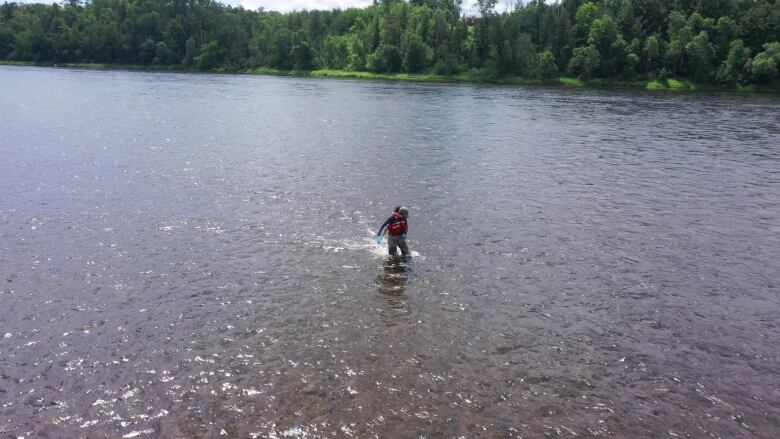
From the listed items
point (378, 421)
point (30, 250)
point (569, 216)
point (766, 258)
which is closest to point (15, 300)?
point (30, 250)

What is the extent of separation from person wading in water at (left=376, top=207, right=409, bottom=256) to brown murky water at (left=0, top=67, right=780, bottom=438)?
812 mm

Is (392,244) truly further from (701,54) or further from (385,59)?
(385,59)

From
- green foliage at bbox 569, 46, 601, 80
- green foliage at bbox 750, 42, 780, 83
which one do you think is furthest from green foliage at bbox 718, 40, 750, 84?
green foliage at bbox 569, 46, 601, 80

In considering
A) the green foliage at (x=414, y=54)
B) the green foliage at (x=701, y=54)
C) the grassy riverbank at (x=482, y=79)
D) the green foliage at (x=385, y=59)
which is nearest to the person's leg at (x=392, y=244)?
the grassy riverbank at (x=482, y=79)

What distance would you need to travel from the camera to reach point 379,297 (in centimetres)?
1944

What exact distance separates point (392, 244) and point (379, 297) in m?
3.72

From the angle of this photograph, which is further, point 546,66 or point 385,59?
point 385,59

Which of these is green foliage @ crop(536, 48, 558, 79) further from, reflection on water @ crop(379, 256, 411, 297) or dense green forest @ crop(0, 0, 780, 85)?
reflection on water @ crop(379, 256, 411, 297)

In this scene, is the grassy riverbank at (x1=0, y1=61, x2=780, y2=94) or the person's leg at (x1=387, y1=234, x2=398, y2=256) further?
the grassy riverbank at (x1=0, y1=61, x2=780, y2=94)

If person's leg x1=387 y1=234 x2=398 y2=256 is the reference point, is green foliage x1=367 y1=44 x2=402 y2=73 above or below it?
above

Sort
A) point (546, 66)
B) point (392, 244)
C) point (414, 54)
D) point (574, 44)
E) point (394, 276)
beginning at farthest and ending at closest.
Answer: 1. point (414, 54)
2. point (574, 44)
3. point (546, 66)
4. point (392, 244)
5. point (394, 276)

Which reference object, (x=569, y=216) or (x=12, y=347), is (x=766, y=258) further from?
(x=12, y=347)

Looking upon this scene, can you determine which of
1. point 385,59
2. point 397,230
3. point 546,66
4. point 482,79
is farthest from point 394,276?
point 385,59

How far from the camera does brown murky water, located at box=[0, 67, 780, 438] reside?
44.4ft
